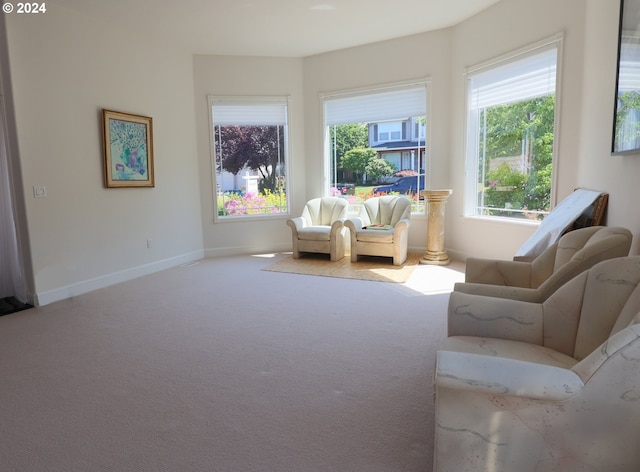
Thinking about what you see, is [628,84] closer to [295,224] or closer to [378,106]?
[378,106]

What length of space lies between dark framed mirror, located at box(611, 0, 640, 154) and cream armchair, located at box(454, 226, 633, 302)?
607 mm

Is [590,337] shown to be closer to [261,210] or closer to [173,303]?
[173,303]

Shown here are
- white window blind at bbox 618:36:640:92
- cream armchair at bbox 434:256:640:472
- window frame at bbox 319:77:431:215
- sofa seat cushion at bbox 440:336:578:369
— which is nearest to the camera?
cream armchair at bbox 434:256:640:472

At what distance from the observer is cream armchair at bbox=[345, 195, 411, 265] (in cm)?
548

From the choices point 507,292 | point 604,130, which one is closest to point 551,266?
point 507,292

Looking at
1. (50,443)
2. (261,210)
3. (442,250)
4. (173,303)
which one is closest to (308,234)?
(261,210)

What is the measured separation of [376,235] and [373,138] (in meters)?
1.76

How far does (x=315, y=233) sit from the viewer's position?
233 inches

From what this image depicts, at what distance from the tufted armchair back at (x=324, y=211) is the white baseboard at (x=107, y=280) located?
1864 mm

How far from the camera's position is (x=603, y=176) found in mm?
3061

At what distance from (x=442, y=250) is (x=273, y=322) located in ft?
10.0

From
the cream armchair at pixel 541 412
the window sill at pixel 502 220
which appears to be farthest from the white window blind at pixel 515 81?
the cream armchair at pixel 541 412

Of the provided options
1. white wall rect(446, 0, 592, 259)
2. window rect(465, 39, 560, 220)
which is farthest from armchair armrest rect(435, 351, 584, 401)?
window rect(465, 39, 560, 220)

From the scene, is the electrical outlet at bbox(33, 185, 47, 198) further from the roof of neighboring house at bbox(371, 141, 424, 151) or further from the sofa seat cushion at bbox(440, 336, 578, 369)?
the roof of neighboring house at bbox(371, 141, 424, 151)
